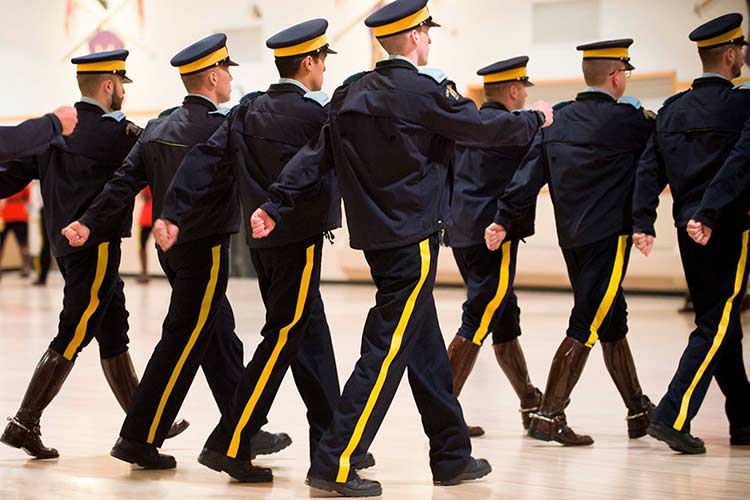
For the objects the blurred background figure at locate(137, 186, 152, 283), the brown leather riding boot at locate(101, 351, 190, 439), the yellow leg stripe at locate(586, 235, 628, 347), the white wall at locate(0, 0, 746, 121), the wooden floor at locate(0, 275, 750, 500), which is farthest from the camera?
the blurred background figure at locate(137, 186, 152, 283)

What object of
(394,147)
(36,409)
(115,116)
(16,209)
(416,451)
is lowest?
(416,451)

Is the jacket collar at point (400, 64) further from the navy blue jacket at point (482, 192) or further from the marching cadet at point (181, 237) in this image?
the navy blue jacket at point (482, 192)

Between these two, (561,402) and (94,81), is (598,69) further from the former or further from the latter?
(94,81)

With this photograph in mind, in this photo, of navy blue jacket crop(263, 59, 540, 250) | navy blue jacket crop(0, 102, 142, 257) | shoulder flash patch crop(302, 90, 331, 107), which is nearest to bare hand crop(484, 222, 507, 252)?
navy blue jacket crop(263, 59, 540, 250)

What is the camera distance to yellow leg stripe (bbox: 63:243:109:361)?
488 centimetres

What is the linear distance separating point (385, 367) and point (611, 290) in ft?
4.54

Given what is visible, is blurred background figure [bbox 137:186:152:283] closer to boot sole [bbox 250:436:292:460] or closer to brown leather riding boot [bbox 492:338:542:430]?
brown leather riding boot [bbox 492:338:542:430]

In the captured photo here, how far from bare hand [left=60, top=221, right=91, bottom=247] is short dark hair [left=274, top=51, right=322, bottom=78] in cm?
101

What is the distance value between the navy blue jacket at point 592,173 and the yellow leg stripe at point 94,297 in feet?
5.49

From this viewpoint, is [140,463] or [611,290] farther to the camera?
[611,290]

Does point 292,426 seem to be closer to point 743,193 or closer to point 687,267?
point 687,267

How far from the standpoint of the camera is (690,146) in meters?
4.96

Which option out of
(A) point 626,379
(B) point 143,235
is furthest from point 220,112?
(B) point 143,235

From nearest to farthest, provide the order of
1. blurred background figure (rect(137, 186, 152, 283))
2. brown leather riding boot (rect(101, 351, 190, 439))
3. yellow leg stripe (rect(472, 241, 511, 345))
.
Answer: brown leather riding boot (rect(101, 351, 190, 439)), yellow leg stripe (rect(472, 241, 511, 345)), blurred background figure (rect(137, 186, 152, 283))
